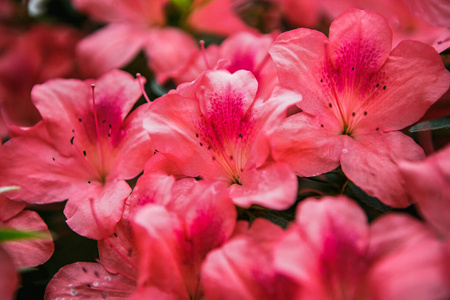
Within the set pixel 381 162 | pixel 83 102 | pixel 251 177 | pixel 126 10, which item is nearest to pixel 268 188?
pixel 251 177

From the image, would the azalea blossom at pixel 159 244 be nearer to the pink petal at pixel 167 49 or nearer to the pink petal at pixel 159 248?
the pink petal at pixel 159 248

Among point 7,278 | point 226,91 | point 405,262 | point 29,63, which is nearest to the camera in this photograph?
point 405,262

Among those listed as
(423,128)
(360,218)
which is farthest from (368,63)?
(360,218)

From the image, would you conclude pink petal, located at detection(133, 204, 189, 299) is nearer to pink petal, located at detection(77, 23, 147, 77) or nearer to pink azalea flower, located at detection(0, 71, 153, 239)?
pink azalea flower, located at detection(0, 71, 153, 239)

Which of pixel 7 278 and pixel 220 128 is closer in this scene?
pixel 7 278

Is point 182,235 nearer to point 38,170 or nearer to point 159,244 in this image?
point 159,244

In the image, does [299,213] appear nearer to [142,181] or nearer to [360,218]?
[360,218]

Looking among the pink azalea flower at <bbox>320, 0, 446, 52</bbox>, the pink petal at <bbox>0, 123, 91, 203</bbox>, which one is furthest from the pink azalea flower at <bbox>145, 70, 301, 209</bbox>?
the pink azalea flower at <bbox>320, 0, 446, 52</bbox>
